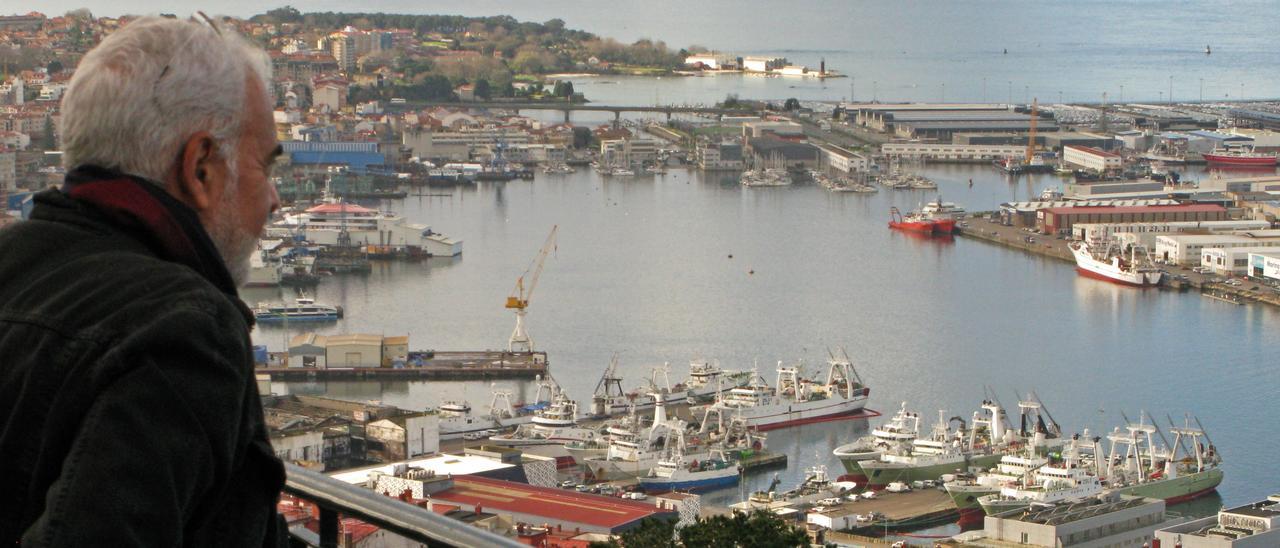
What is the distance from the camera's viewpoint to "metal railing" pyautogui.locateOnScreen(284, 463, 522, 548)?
525 millimetres

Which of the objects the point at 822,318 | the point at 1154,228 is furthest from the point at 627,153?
the point at 822,318

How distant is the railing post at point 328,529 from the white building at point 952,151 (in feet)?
43.2

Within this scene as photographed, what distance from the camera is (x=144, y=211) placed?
1.24 ft

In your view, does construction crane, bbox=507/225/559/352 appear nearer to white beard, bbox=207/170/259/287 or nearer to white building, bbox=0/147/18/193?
white building, bbox=0/147/18/193

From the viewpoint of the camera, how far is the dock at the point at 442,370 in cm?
630

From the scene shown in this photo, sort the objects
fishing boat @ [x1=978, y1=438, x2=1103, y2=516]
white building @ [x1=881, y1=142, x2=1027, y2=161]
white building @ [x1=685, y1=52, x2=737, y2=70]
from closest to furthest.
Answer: fishing boat @ [x1=978, y1=438, x2=1103, y2=516] → white building @ [x1=881, y1=142, x2=1027, y2=161] → white building @ [x1=685, y1=52, x2=737, y2=70]

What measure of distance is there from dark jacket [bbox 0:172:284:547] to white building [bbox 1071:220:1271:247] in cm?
961

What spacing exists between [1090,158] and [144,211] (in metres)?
13.1

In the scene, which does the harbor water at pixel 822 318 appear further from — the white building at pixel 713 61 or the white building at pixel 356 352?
the white building at pixel 713 61

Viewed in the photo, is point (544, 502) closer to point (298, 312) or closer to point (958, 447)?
point (958, 447)

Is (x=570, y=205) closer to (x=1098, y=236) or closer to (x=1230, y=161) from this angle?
(x=1098, y=236)

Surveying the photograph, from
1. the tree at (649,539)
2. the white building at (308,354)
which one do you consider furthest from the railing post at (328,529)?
the white building at (308,354)

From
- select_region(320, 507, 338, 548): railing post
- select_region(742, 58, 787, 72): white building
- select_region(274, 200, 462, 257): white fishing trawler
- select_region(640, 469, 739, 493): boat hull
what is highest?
select_region(320, 507, 338, 548): railing post

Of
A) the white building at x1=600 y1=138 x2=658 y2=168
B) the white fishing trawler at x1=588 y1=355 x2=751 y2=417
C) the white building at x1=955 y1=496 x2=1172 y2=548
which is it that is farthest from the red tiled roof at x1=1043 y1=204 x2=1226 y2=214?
the white building at x1=955 y1=496 x2=1172 y2=548
